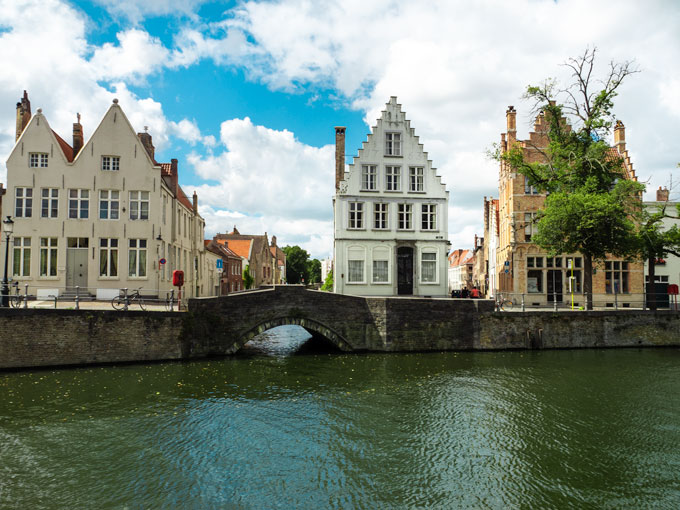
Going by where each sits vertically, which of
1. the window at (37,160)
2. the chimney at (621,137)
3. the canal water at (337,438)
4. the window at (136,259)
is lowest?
the canal water at (337,438)

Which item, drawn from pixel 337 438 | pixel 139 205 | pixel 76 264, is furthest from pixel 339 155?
pixel 337 438

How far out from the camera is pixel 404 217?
29109mm

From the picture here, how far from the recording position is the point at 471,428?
39.2 feet

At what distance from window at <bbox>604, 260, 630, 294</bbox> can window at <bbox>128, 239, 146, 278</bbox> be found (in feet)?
106

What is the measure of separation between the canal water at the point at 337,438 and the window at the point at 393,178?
47.6 feet

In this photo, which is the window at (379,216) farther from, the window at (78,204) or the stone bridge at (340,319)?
the window at (78,204)

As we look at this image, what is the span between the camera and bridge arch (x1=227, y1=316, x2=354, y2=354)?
2061 centimetres

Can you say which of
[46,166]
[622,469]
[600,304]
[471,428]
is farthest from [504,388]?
[46,166]

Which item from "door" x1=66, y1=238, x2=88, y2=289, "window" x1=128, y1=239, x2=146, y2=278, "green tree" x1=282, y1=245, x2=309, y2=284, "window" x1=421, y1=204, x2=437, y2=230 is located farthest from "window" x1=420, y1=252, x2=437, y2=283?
"green tree" x1=282, y1=245, x2=309, y2=284

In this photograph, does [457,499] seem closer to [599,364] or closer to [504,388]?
[504,388]

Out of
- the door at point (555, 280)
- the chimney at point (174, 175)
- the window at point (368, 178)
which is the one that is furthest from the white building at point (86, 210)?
the door at point (555, 280)

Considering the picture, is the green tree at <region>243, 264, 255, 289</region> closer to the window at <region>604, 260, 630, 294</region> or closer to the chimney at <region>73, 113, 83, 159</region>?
the chimney at <region>73, 113, 83, 159</region>

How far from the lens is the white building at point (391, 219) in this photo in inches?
1125

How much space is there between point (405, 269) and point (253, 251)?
38.3 meters
